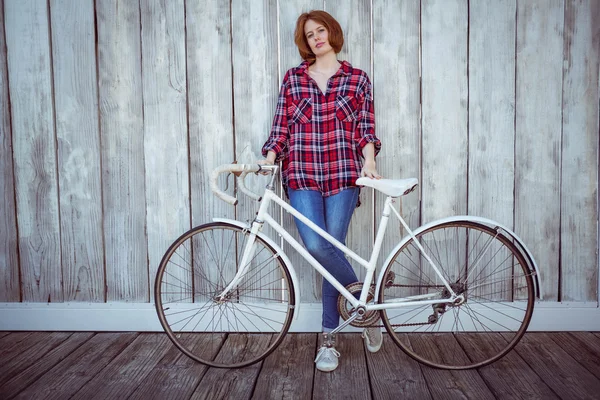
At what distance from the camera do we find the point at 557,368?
2.23 metres

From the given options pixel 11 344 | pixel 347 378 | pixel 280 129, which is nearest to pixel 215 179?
pixel 280 129

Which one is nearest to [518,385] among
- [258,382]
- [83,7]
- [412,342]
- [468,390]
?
[468,390]

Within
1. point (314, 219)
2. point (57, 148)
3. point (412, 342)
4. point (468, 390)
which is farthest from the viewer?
point (57, 148)

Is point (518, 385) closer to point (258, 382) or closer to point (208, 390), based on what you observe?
point (258, 382)

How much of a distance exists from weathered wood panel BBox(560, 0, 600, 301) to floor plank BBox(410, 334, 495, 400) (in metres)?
0.80

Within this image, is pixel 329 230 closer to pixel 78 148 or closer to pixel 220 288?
pixel 220 288

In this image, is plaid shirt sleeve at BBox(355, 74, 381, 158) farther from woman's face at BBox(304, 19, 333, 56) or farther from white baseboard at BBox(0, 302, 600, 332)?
white baseboard at BBox(0, 302, 600, 332)

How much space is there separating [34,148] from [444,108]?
95.1 inches

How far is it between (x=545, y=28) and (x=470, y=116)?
0.62 meters

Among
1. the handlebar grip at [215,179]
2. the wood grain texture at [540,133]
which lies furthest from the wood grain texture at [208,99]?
the wood grain texture at [540,133]

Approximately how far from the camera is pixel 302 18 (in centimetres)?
244

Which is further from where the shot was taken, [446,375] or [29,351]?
[29,351]

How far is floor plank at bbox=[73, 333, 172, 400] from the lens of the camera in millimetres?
2068

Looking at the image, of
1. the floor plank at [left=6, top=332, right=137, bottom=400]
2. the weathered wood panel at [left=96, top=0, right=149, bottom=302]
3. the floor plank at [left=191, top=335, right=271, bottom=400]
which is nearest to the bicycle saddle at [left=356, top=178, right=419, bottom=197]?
→ the floor plank at [left=191, top=335, right=271, bottom=400]
